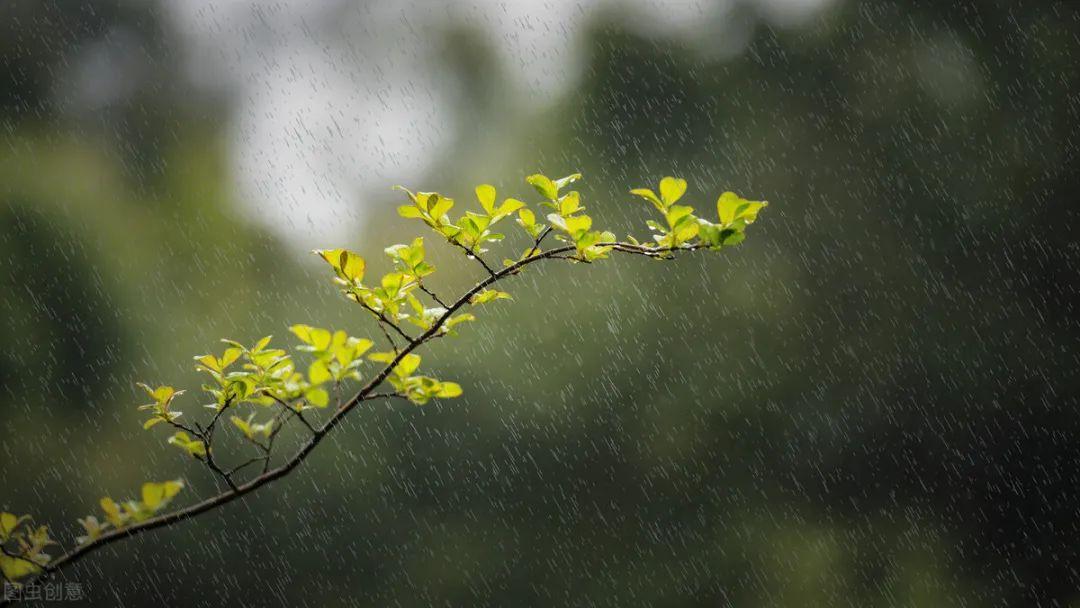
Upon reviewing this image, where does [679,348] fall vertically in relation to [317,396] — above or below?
below

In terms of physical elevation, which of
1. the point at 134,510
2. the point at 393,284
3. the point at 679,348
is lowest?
the point at 679,348

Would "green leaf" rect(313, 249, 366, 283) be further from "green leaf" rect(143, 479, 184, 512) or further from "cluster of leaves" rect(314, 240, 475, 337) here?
"green leaf" rect(143, 479, 184, 512)

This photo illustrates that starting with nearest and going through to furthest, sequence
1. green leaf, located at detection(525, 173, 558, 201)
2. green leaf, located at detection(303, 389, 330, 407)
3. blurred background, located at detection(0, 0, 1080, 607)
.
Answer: green leaf, located at detection(303, 389, 330, 407) → green leaf, located at detection(525, 173, 558, 201) → blurred background, located at detection(0, 0, 1080, 607)

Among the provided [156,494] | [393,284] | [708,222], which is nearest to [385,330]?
[393,284]

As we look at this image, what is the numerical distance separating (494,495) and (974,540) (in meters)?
3.89

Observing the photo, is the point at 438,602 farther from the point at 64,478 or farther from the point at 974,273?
the point at 974,273

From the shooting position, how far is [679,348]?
6.72m

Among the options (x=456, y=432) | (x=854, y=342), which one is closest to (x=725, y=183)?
(x=854, y=342)

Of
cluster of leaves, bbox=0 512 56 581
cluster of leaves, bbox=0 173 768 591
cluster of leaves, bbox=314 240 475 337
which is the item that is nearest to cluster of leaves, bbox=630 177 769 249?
cluster of leaves, bbox=0 173 768 591

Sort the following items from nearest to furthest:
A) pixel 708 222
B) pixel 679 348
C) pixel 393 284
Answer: pixel 708 222 → pixel 393 284 → pixel 679 348

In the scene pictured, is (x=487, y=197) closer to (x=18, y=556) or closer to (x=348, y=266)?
(x=348, y=266)

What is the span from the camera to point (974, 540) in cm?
591

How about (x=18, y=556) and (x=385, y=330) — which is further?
(x=385, y=330)

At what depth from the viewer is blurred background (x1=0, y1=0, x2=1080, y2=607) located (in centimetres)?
605
